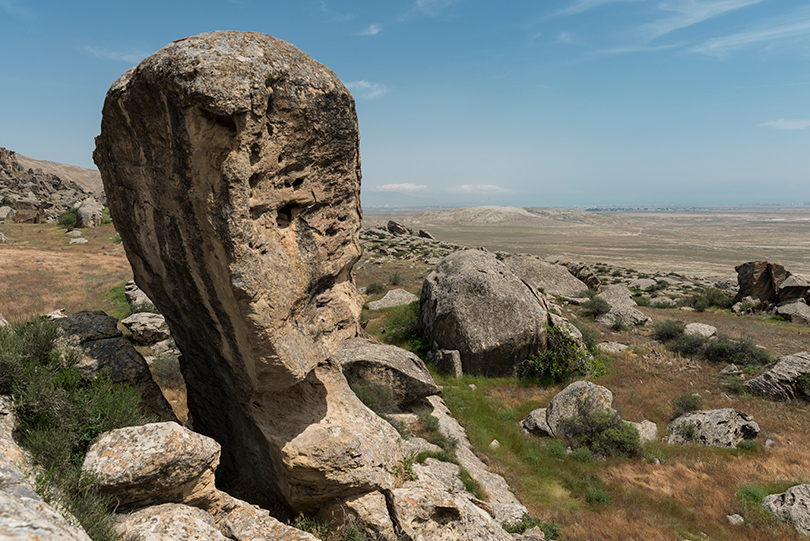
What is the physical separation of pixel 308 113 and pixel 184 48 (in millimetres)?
1872

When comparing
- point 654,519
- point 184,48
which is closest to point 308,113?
point 184,48

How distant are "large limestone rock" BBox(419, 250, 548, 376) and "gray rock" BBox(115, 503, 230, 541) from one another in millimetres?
14787

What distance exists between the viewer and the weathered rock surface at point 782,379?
17156mm

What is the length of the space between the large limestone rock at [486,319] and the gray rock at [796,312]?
23376 mm

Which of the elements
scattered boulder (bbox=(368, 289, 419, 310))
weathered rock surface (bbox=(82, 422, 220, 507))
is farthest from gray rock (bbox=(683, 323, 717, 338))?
weathered rock surface (bbox=(82, 422, 220, 507))

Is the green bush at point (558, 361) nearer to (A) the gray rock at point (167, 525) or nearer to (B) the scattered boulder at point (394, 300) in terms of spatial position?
(B) the scattered boulder at point (394, 300)

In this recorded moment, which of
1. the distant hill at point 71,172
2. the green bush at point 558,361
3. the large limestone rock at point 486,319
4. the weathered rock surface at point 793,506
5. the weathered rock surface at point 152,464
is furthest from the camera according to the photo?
the distant hill at point 71,172

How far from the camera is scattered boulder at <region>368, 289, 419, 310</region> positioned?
27.7 metres

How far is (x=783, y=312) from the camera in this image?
31766 millimetres

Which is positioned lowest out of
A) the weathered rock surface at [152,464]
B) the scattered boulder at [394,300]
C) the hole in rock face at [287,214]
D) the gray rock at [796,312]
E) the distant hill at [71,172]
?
the gray rock at [796,312]

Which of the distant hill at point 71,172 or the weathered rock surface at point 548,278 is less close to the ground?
the distant hill at point 71,172

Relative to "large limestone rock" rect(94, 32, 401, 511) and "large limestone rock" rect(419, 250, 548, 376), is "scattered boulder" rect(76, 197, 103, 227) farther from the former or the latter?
"large limestone rock" rect(94, 32, 401, 511)

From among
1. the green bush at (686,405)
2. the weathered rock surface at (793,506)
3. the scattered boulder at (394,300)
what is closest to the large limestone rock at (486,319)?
the green bush at (686,405)

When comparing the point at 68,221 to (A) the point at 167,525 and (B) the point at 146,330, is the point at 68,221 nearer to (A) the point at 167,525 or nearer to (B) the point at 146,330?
(B) the point at 146,330
